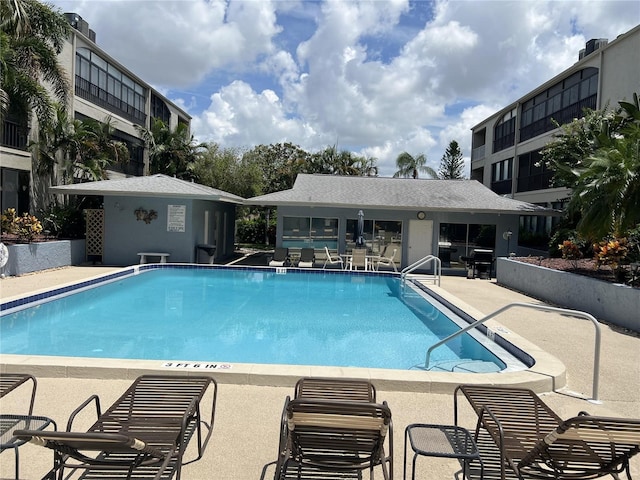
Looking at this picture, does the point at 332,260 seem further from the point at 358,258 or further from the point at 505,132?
the point at 505,132

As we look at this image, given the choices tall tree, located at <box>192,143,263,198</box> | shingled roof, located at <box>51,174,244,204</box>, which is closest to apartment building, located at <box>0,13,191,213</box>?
shingled roof, located at <box>51,174,244,204</box>

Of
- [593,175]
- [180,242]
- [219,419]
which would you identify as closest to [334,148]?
[180,242]

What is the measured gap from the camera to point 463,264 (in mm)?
20531

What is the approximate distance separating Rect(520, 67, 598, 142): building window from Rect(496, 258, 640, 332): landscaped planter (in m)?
8.93

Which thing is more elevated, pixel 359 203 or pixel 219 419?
pixel 359 203

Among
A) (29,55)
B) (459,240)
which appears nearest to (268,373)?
(459,240)

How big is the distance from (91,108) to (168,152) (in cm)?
594

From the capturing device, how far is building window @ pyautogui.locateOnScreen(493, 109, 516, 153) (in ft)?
99.1

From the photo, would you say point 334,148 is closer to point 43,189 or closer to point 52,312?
point 43,189

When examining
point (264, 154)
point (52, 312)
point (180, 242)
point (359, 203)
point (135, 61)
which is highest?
point (135, 61)

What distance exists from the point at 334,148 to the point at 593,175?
95.2 feet

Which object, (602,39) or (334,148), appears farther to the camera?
(334,148)

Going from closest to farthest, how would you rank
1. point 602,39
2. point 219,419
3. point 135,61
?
point 219,419, point 602,39, point 135,61

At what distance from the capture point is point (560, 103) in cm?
2477
